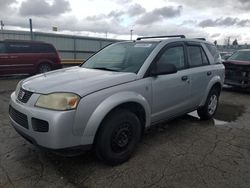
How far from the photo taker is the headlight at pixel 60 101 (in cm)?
265

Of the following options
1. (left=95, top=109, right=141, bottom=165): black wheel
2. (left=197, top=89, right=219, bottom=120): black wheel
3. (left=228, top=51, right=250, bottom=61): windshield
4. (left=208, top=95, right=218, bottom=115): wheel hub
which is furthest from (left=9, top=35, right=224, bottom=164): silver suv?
(left=228, top=51, right=250, bottom=61): windshield

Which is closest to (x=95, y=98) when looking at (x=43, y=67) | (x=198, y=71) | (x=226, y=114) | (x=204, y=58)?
(x=198, y=71)

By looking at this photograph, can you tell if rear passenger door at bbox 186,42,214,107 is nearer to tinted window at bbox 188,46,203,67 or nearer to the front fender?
tinted window at bbox 188,46,203,67

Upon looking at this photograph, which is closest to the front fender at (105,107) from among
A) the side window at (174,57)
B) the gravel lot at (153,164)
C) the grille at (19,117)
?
the gravel lot at (153,164)

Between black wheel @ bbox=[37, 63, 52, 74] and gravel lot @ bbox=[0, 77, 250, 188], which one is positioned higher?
black wheel @ bbox=[37, 63, 52, 74]

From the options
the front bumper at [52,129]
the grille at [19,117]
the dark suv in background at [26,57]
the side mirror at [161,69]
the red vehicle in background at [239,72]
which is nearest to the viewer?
the front bumper at [52,129]

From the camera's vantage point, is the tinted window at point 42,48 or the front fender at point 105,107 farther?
the tinted window at point 42,48

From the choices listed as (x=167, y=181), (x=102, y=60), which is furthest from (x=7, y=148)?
(x=167, y=181)

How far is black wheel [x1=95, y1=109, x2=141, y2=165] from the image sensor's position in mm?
2928

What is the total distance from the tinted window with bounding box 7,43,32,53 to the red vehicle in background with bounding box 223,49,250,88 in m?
8.86

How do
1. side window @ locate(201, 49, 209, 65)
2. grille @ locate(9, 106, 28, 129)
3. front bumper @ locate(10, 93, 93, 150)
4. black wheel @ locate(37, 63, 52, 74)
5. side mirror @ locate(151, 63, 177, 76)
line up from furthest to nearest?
black wheel @ locate(37, 63, 52, 74), side window @ locate(201, 49, 209, 65), side mirror @ locate(151, 63, 177, 76), grille @ locate(9, 106, 28, 129), front bumper @ locate(10, 93, 93, 150)

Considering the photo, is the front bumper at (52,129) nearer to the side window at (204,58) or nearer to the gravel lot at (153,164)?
the gravel lot at (153,164)

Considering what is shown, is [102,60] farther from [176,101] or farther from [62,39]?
[62,39]

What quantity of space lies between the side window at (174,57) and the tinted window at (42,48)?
29.4 feet
